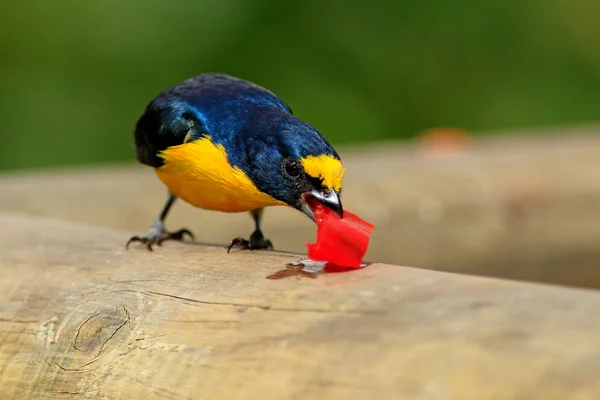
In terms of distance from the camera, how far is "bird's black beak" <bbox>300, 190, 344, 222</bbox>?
234 cm

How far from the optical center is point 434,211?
3793mm

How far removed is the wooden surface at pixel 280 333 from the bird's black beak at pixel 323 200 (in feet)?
0.92

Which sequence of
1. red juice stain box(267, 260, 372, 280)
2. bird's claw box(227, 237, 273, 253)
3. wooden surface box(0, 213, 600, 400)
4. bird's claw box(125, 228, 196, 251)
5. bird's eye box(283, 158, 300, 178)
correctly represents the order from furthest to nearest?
1. bird's claw box(125, 228, 196, 251)
2. bird's eye box(283, 158, 300, 178)
3. bird's claw box(227, 237, 273, 253)
4. red juice stain box(267, 260, 372, 280)
5. wooden surface box(0, 213, 600, 400)

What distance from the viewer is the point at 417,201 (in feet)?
12.5

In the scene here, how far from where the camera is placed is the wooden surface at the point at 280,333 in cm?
132

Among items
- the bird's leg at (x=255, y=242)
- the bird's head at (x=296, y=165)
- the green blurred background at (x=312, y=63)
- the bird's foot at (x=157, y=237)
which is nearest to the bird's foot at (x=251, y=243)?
the bird's leg at (x=255, y=242)

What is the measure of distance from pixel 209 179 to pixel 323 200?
0.45 meters

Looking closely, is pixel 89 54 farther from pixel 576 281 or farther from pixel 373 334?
pixel 373 334

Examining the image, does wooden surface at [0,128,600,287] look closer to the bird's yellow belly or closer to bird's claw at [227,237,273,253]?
the bird's yellow belly

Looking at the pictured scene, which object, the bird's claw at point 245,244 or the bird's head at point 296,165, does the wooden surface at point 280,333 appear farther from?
the bird's head at point 296,165

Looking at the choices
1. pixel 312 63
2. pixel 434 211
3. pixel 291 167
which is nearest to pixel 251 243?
pixel 291 167

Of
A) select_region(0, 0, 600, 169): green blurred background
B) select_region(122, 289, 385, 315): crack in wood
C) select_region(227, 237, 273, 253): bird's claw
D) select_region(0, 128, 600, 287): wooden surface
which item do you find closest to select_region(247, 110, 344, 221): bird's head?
select_region(227, 237, 273, 253): bird's claw

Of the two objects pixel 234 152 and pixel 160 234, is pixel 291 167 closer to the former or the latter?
pixel 234 152

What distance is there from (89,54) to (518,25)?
10.4 feet
